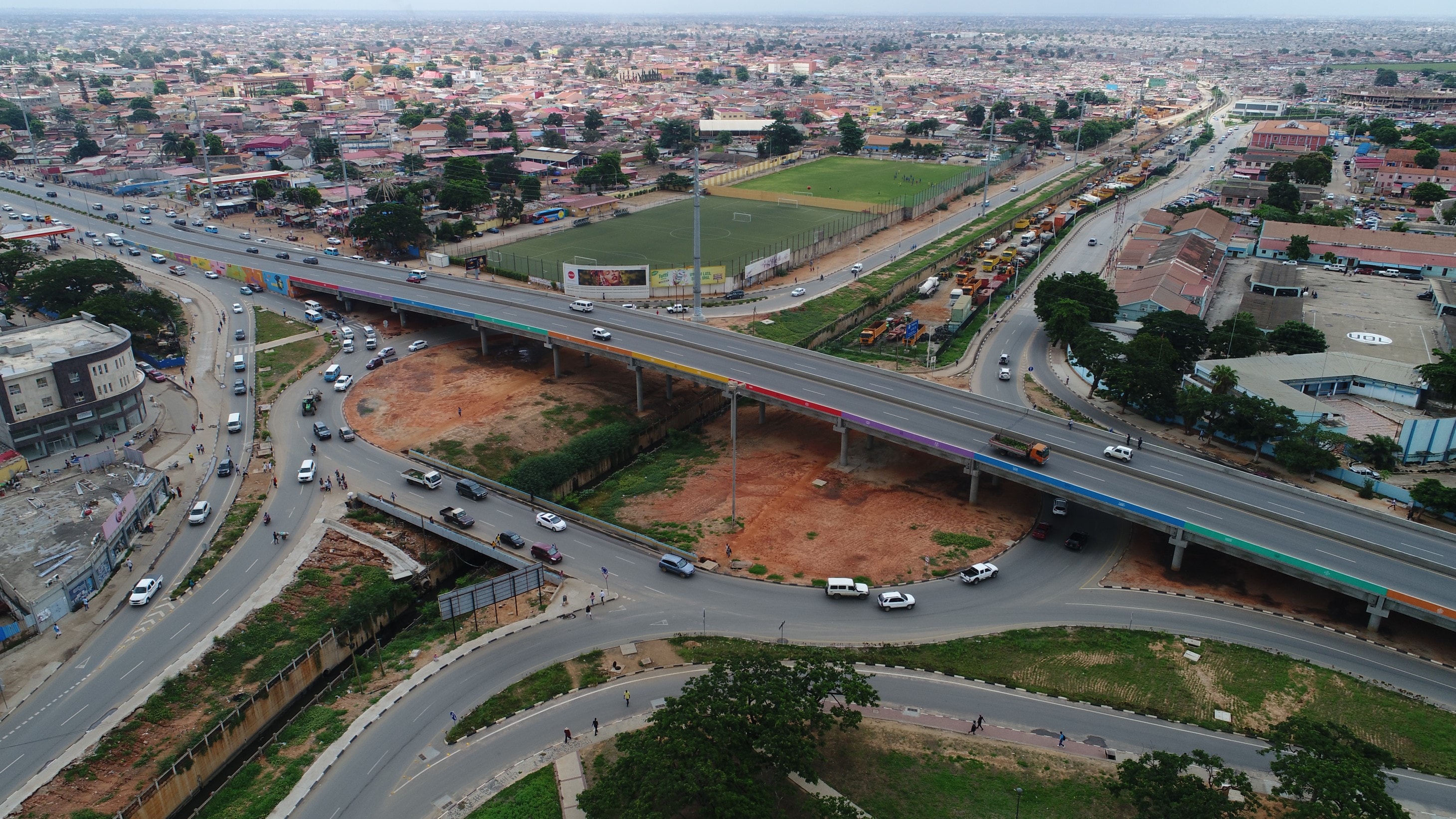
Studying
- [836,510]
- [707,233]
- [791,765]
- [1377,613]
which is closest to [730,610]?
[836,510]

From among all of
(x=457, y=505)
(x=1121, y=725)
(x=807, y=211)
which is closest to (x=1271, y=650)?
(x=1121, y=725)

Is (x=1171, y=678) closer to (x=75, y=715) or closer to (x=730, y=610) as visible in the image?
(x=730, y=610)

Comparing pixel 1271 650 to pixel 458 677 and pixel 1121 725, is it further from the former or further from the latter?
pixel 458 677

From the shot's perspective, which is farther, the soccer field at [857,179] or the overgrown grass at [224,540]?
the soccer field at [857,179]

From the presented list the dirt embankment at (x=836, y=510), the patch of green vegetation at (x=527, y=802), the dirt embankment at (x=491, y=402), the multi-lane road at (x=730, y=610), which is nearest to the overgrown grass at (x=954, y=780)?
the multi-lane road at (x=730, y=610)

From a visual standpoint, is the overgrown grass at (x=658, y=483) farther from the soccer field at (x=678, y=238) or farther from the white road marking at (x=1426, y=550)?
the white road marking at (x=1426, y=550)

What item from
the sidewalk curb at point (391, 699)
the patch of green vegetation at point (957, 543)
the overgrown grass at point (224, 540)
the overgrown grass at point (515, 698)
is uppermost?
the overgrown grass at point (515, 698)

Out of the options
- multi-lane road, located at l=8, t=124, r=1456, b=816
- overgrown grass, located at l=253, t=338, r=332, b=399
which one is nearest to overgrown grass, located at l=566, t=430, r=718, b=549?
multi-lane road, located at l=8, t=124, r=1456, b=816

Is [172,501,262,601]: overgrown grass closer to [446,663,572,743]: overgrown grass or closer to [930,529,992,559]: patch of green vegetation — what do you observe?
[446,663,572,743]: overgrown grass
